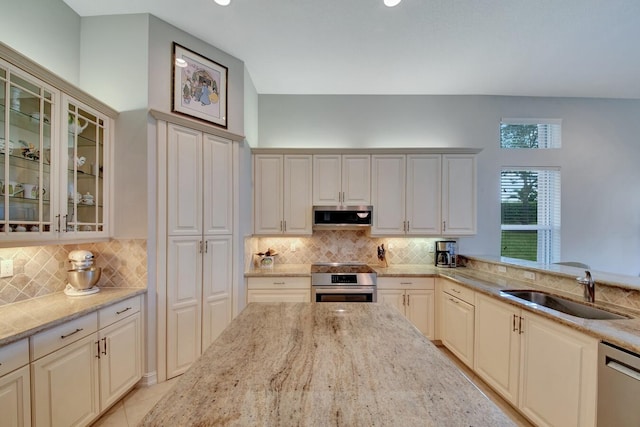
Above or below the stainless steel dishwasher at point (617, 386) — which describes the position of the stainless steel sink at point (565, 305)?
above

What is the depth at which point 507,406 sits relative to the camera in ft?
7.06

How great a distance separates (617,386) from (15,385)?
10.3 ft

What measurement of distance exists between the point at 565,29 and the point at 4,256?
16.2 feet

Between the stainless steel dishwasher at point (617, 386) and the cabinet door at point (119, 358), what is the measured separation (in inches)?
125

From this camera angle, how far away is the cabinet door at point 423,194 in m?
3.36

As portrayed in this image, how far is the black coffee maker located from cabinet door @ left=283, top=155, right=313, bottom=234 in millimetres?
1778

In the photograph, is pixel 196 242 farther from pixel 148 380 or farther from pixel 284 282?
pixel 148 380

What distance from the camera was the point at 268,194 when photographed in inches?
132

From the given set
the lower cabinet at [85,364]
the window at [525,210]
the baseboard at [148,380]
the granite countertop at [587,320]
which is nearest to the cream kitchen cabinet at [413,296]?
the granite countertop at [587,320]

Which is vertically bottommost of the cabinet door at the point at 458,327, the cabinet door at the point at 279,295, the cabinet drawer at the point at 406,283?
the cabinet door at the point at 458,327

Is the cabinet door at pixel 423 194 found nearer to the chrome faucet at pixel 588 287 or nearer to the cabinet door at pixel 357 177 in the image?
the cabinet door at pixel 357 177

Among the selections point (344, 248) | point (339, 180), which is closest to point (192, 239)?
point (339, 180)

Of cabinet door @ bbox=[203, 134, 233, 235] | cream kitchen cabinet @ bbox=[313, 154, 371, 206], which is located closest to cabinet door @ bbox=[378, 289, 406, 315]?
cream kitchen cabinet @ bbox=[313, 154, 371, 206]

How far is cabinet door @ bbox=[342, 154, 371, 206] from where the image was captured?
3.38 meters
